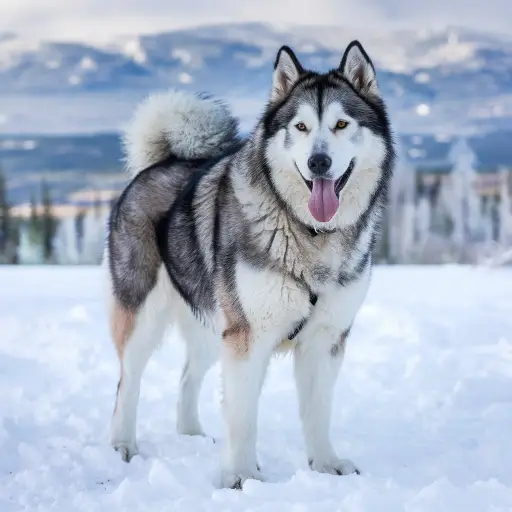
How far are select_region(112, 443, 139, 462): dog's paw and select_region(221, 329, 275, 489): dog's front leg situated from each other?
0.72m

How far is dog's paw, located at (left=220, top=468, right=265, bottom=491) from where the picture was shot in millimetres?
3624

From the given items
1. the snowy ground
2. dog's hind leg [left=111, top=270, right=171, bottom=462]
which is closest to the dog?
dog's hind leg [left=111, top=270, right=171, bottom=462]

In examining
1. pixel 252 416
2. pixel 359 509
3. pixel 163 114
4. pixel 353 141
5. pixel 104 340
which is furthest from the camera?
pixel 104 340

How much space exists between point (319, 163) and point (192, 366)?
1956mm

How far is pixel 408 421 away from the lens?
192 inches

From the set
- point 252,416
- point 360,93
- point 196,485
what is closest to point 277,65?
point 360,93

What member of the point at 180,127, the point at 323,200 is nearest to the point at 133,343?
the point at 180,127

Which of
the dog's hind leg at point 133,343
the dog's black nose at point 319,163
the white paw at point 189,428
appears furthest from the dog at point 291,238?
the white paw at point 189,428

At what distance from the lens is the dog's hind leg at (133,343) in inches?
173

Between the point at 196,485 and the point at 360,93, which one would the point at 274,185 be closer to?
the point at 360,93

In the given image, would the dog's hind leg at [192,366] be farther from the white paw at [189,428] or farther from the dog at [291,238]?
the dog at [291,238]

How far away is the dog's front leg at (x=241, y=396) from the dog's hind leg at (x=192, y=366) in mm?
868

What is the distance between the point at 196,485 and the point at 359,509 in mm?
919

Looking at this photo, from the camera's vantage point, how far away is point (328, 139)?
3.40 m
